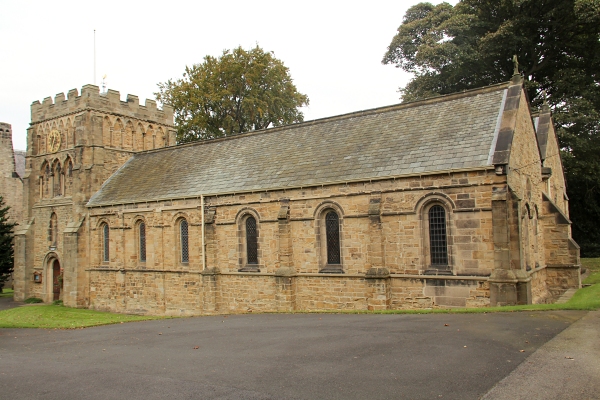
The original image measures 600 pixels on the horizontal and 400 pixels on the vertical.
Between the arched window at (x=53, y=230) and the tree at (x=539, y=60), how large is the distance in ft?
91.5

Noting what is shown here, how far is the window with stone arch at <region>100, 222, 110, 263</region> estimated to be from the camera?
29.1m

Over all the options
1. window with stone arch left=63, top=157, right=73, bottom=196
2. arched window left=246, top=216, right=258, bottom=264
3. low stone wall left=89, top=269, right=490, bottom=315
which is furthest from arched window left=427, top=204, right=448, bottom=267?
window with stone arch left=63, top=157, right=73, bottom=196

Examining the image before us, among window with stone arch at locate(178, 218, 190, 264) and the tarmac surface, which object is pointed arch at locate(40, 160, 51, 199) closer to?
window with stone arch at locate(178, 218, 190, 264)

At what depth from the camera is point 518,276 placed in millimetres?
15734

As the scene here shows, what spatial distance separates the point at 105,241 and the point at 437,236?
20194mm

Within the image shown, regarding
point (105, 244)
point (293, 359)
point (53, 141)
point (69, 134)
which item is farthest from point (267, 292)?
point (53, 141)

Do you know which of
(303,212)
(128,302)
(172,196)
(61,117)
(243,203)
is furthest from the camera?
A: (61,117)

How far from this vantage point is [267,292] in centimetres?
2148

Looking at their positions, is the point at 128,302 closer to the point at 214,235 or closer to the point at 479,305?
the point at 214,235

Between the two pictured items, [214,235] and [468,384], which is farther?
[214,235]

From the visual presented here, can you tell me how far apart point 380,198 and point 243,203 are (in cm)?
682

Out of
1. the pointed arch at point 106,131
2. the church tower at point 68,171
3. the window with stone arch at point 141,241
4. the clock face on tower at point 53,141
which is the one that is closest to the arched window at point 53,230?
the church tower at point 68,171

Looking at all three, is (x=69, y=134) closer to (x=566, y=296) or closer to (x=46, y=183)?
(x=46, y=183)

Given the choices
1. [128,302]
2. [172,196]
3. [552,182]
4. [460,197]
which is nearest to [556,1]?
[552,182]
